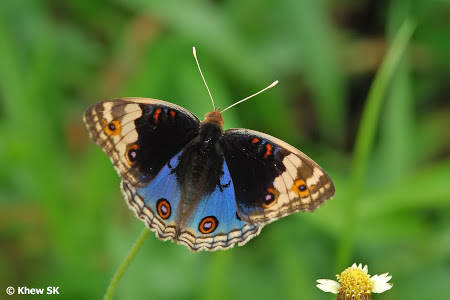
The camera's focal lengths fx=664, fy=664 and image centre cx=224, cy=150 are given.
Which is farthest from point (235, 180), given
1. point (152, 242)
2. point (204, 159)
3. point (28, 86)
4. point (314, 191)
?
point (28, 86)

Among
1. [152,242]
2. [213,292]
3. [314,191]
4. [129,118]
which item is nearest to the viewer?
[314,191]

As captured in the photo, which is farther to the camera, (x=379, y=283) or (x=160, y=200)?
(x=160, y=200)

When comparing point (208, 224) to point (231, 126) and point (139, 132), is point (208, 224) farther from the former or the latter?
point (231, 126)

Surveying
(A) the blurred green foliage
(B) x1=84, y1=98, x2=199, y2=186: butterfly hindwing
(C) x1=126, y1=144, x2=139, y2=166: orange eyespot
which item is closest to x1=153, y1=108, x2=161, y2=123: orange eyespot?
(B) x1=84, y1=98, x2=199, y2=186: butterfly hindwing

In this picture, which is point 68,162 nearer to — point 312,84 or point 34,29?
point 34,29

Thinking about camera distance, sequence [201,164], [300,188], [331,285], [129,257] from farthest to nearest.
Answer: [201,164] < [300,188] < [331,285] < [129,257]

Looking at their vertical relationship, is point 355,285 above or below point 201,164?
below

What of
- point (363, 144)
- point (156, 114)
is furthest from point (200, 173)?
point (363, 144)
